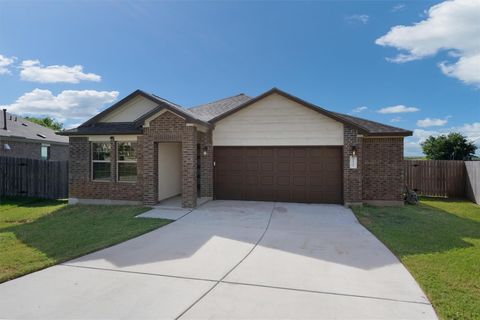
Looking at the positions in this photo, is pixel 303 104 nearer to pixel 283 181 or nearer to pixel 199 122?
pixel 283 181

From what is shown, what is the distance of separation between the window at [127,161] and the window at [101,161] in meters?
0.50

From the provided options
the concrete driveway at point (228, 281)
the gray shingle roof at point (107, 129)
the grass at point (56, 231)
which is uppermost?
the gray shingle roof at point (107, 129)

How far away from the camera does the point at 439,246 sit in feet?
19.9

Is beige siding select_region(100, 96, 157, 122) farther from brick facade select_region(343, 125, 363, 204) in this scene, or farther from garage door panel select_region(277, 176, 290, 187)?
brick facade select_region(343, 125, 363, 204)

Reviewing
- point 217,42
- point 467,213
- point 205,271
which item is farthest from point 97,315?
point 217,42

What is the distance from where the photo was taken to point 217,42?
14.4 m

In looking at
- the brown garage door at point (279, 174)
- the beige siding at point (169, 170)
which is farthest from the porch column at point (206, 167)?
the beige siding at point (169, 170)

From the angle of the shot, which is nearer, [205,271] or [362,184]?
[205,271]

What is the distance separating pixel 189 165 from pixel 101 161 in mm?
4323

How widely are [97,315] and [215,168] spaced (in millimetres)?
8972

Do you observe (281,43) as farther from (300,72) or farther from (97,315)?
(97,315)

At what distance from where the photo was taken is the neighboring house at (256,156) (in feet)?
36.0

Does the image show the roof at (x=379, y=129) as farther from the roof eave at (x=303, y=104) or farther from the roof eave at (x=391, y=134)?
the roof eave at (x=303, y=104)

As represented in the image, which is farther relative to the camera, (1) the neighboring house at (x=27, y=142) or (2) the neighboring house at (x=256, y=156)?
(1) the neighboring house at (x=27, y=142)
